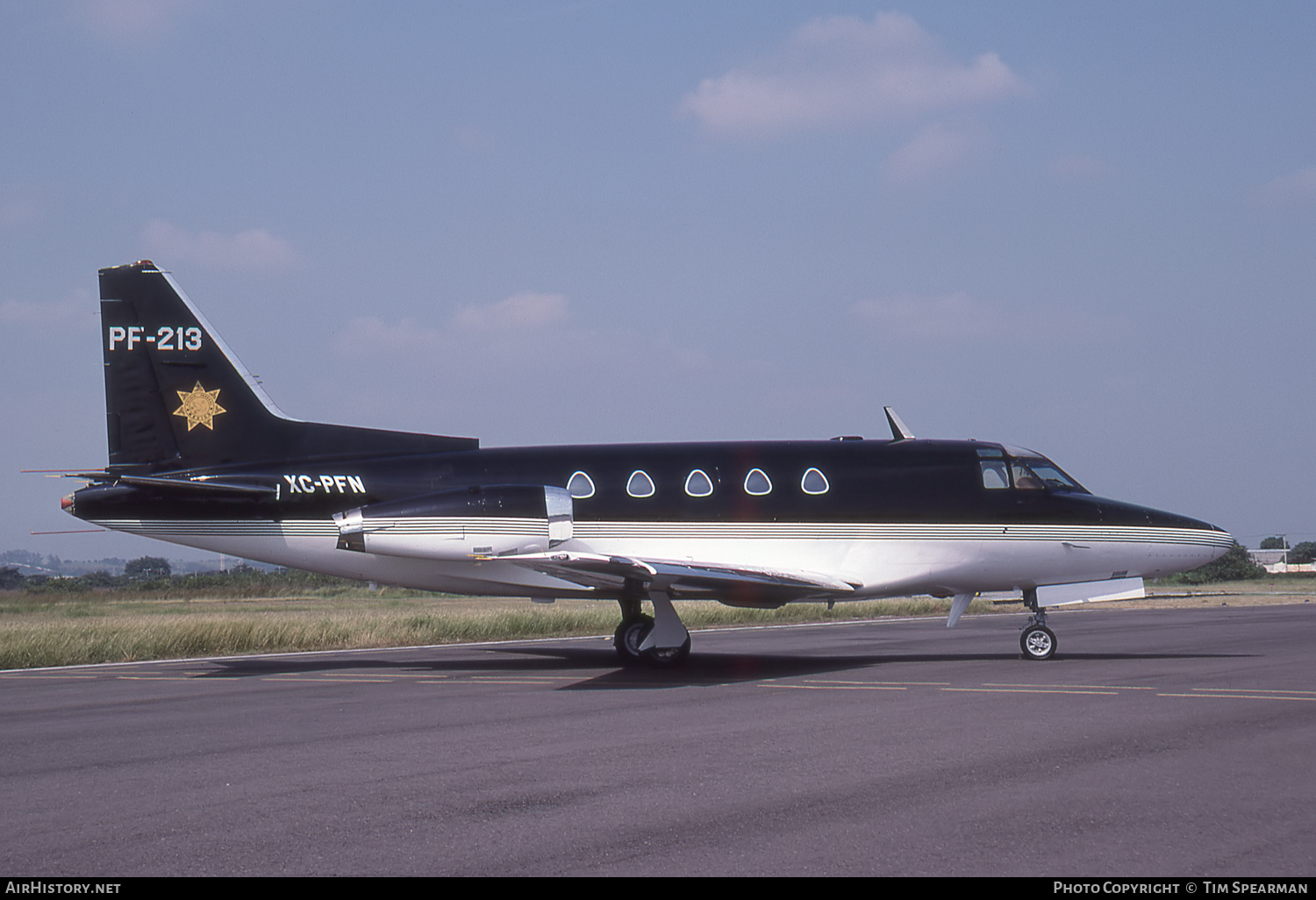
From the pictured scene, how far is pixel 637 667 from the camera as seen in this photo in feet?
63.2

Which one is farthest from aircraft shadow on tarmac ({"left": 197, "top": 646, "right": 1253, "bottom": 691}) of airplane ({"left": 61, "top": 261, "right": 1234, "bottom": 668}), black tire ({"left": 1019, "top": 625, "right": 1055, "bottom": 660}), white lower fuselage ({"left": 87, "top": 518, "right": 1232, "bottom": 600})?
white lower fuselage ({"left": 87, "top": 518, "right": 1232, "bottom": 600})

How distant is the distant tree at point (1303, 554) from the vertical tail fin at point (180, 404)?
6448 inches

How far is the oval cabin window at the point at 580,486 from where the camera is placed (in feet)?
61.0

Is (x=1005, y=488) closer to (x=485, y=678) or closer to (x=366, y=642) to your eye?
(x=485, y=678)

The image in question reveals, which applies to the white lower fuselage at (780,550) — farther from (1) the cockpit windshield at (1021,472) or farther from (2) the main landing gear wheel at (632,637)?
(2) the main landing gear wheel at (632,637)

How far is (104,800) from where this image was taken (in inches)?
328

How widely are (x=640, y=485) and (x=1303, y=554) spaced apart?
17158 cm

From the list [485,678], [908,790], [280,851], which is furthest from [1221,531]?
[280,851]

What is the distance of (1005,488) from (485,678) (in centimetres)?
879

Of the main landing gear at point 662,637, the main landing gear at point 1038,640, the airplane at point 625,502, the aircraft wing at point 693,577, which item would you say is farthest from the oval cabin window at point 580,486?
the main landing gear at point 1038,640

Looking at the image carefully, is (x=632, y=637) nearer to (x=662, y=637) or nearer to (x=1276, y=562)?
(x=662, y=637)

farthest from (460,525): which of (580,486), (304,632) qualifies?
(304,632)

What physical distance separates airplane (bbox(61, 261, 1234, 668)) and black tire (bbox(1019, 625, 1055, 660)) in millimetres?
49

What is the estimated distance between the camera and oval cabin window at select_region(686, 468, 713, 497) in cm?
1866
